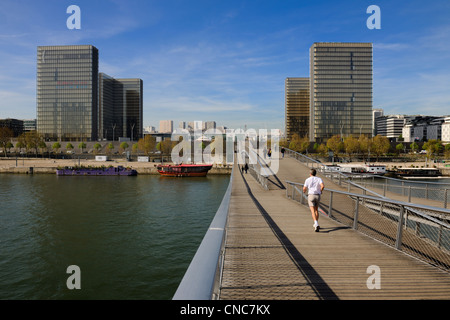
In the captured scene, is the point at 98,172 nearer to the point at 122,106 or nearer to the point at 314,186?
the point at 314,186

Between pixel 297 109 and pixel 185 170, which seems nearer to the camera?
pixel 185 170

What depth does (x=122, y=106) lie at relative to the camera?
584 feet

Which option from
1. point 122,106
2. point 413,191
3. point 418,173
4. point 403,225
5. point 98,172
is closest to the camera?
point 403,225

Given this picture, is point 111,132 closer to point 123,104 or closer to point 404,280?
point 123,104

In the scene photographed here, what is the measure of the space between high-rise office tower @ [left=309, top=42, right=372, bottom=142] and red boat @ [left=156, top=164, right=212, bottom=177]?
7983 cm

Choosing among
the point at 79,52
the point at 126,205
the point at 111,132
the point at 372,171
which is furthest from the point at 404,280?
the point at 111,132

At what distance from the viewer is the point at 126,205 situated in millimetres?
30031

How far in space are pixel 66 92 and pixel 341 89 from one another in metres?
130

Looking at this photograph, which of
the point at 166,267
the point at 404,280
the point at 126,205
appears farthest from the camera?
the point at 126,205

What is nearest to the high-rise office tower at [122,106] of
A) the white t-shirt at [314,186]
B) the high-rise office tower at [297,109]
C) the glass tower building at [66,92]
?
the glass tower building at [66,92]

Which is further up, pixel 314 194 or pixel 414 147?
pixel 414 147

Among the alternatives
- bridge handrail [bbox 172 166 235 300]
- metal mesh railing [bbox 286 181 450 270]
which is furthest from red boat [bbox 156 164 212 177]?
bridge handrail [bbox 172 166 235 300]

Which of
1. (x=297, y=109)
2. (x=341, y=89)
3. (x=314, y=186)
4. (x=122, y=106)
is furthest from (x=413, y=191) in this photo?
(x=122, y=106)
